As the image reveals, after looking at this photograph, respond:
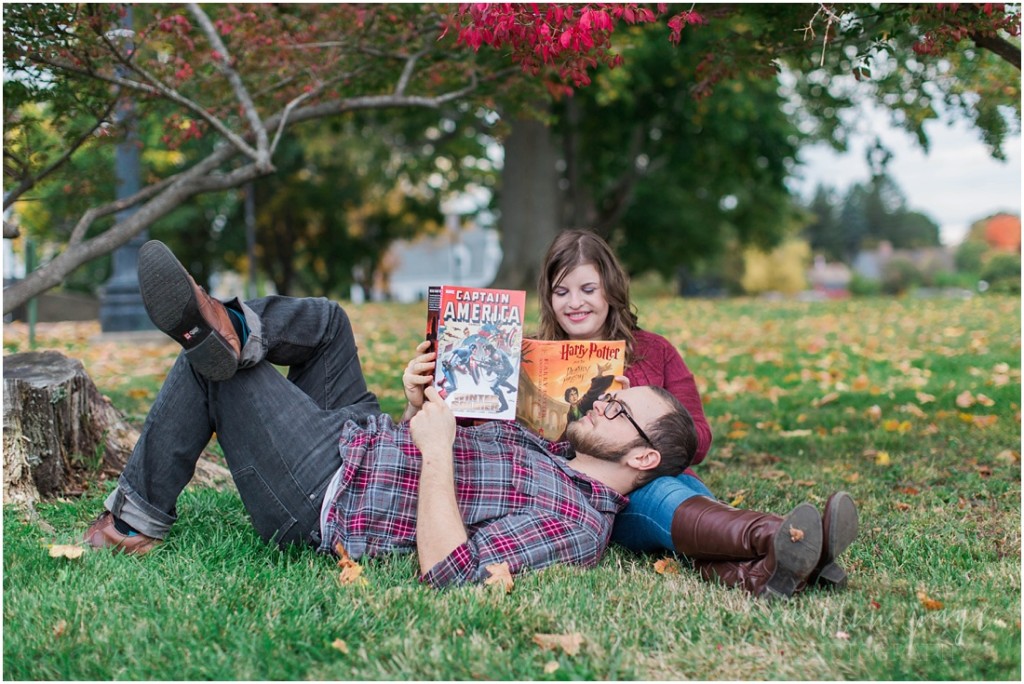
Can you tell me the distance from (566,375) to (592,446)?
0.25 meters

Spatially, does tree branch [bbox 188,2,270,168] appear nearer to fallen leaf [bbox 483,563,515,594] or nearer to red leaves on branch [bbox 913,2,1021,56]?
fallen leaf [bbox 483,563,515,594]

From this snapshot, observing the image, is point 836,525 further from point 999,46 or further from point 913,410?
point 913,410

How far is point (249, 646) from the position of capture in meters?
2.23

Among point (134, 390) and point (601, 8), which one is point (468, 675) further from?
point (134, 390)

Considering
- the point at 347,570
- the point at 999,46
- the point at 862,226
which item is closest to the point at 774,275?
the point at 862,226

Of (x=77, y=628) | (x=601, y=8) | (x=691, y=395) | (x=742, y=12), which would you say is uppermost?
(x=742, y=12)

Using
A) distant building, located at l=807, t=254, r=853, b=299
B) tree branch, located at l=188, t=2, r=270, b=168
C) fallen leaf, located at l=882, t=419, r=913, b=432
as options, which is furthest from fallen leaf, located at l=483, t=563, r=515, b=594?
distant building, located at l=807, t=254, r=853, b=299

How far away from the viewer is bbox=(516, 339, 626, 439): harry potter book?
3043mm

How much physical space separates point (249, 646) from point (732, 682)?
1162 mm

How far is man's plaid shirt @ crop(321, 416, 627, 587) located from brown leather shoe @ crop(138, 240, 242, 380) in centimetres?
49

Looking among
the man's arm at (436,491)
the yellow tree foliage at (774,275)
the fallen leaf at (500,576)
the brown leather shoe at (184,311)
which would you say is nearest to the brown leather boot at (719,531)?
the fallen leaf at (500,576)

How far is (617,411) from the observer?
118 inches

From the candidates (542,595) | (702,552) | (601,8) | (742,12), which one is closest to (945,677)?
(702,552)

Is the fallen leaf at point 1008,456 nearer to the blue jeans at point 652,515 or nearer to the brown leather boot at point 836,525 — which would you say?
the blue jeans at point 652,515
